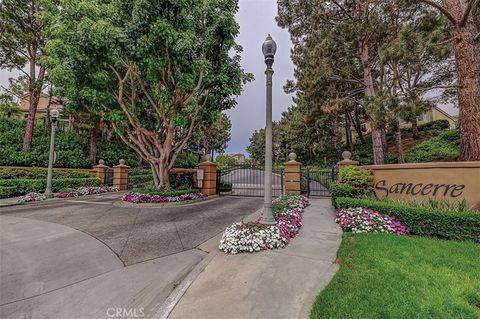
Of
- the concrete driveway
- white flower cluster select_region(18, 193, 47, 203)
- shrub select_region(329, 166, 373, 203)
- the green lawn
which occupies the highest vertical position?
shrub select_region(329, 166, 373, 203)

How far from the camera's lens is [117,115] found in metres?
10.9

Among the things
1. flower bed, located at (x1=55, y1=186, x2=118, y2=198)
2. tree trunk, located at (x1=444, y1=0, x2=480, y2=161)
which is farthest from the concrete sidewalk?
flower bed, located at (x1=55, y1=186, x2=118, y2=198)

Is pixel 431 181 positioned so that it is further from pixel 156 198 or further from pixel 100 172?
pixel 100 172

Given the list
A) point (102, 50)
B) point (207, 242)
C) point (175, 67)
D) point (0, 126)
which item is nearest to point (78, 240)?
point (207, 242)

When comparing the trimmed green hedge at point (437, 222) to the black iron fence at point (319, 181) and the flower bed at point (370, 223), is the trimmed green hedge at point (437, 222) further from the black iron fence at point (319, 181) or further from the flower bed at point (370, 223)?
the black iron fence at point (319, 181)

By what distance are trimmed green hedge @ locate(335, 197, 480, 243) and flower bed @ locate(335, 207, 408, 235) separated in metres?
0.20

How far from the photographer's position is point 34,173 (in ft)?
47.2

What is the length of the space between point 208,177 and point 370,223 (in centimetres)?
878

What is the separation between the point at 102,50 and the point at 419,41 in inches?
476

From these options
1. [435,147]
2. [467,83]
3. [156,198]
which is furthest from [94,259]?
[435,147]

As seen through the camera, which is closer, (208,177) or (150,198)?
(150,198)

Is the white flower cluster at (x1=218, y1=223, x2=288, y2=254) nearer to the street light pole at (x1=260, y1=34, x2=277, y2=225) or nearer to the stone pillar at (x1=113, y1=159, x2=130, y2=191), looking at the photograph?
the street light pole at (x1=260, y1=34, x2=277, y2=225)

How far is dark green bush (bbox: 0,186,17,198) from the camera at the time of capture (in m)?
11.4

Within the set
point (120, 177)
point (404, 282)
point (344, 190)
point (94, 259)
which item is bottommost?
point (94, 259)
